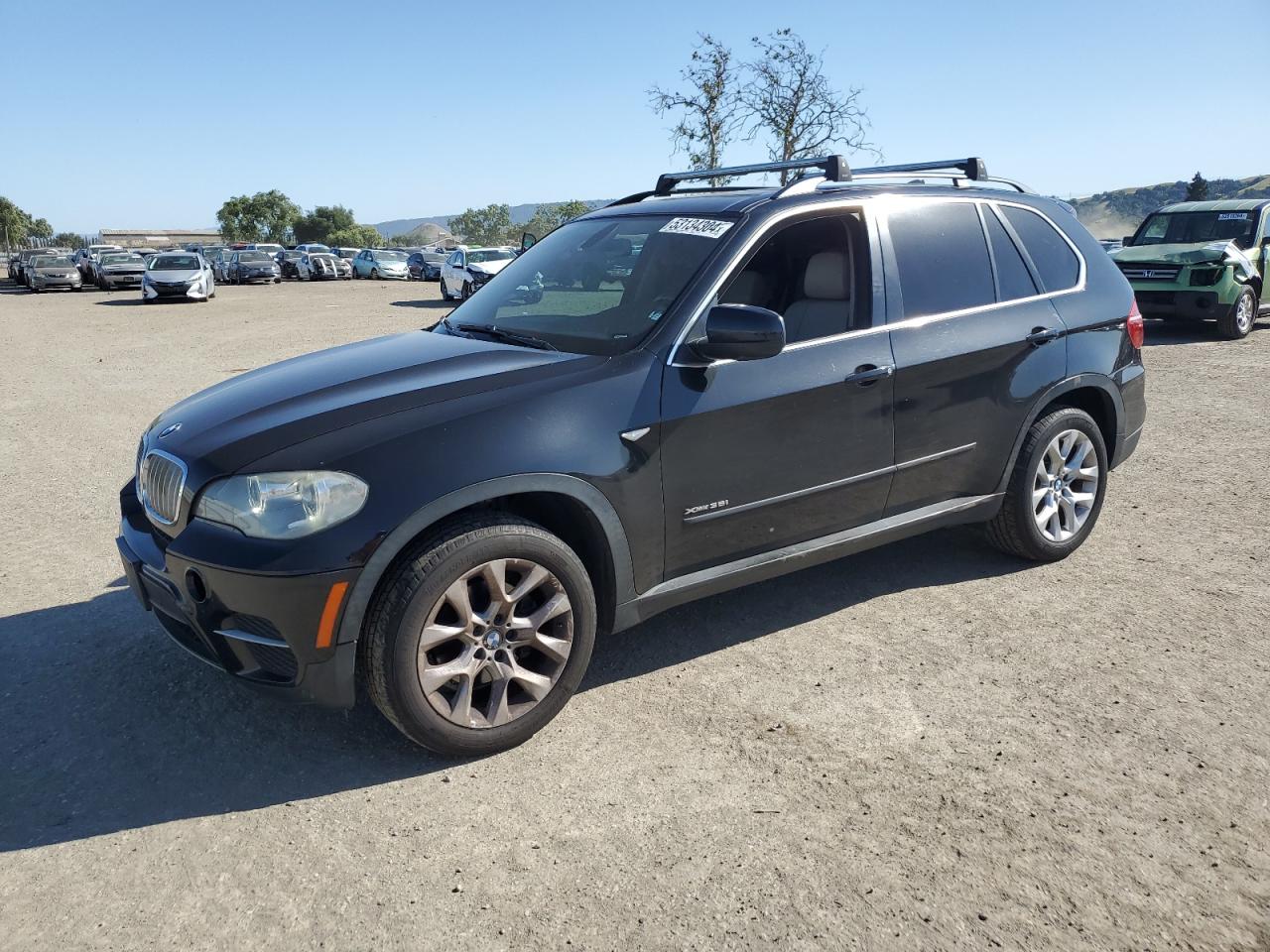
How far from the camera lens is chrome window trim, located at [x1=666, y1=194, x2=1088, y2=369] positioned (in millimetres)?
3666

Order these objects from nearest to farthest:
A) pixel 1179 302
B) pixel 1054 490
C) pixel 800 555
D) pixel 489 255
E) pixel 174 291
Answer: pixel 800 555, pixel 1054 490, pixel 1179 302, pixel 489 255, pixel 174 291

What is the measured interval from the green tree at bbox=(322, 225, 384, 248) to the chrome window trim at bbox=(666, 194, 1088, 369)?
118494 millimetres

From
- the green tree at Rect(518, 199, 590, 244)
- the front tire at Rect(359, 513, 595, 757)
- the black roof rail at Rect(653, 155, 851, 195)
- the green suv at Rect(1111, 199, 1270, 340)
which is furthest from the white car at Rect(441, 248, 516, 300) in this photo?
the front tire at Rect(359, 513, 595, 757)

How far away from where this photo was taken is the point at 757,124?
2583 centimetres

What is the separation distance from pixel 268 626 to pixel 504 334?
1.63 meters

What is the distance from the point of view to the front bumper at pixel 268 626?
2.97 m

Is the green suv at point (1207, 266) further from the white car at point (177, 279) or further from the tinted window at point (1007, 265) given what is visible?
the white car at point (177, 279)

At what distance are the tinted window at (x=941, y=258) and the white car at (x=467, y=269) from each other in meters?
17.4

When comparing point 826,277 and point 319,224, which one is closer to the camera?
point 826,277

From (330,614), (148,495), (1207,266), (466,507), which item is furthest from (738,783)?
(1207,266)

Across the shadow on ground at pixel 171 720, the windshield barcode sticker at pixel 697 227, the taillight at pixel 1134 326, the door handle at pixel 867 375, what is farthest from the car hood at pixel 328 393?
the taillight at pixel 1134 326

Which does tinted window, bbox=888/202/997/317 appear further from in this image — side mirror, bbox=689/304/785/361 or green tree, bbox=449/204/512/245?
green tree, bbox=449/204/512/245

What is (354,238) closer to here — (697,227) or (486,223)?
(486,223)

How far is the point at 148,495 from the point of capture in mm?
3561
